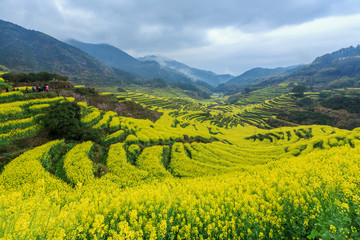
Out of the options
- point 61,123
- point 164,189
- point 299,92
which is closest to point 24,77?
point 61,123

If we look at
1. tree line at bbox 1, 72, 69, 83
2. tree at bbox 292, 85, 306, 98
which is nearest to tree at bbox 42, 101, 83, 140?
tree line at bbox 1, 72, 69, 83

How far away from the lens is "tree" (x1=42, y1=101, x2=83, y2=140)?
17.3m

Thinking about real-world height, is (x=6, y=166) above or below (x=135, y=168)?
above

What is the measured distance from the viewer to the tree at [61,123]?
17.3 m

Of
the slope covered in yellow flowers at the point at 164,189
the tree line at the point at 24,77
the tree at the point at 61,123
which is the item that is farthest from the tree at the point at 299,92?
the tree line at the point at 24,77

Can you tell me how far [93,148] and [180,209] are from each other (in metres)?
15.2

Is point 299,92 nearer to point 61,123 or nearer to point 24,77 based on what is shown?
point 61,123

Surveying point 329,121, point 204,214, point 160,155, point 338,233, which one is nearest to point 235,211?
point 204,214

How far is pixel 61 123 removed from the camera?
57.0 ft

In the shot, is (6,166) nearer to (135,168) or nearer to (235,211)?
(135,168)

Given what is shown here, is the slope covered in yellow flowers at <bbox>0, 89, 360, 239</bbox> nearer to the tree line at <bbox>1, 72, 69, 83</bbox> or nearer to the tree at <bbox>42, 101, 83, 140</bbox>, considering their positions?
the tree at <bbox>42, 101, 83, 140</bbox>

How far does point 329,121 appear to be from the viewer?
216 ft

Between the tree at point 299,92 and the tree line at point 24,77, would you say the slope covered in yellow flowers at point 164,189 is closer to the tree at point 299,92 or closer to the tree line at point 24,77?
the tree line at point 24,77

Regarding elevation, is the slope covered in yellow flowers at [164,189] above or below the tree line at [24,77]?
below
